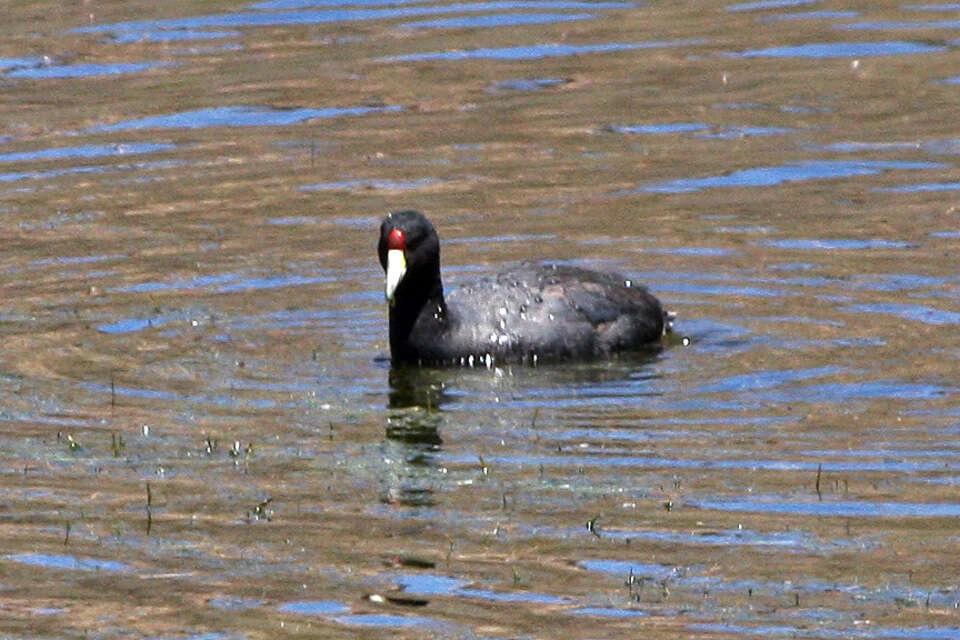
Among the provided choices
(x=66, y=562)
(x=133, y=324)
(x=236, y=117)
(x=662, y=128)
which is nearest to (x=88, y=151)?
(x=236, y=117)

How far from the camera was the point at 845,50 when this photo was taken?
2041cm

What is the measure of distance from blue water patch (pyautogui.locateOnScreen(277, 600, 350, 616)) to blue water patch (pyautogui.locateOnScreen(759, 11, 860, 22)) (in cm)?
1423

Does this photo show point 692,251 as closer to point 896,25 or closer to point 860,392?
point 860,392

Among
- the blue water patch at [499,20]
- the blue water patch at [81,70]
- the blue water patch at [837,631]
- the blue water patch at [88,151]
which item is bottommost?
the blue water patch at [837,631]

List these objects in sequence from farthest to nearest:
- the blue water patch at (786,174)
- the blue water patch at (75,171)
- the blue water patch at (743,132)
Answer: the blue water patch at (743,132) < the blue water patch at (75,171) < the blue water patch at (786,174)

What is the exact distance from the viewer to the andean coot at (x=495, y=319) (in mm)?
12680

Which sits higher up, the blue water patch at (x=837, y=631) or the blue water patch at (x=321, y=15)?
the blue water patch at (x=321, y=15)

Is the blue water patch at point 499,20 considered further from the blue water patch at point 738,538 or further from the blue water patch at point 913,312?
the blue water patch at point 738,538

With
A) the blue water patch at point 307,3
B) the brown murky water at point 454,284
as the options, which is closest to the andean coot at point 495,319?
the brown murky water at point 454,284

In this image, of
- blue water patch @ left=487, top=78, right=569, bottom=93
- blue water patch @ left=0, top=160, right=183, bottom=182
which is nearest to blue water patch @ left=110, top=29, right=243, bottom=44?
blue water patch @ left=487, top=78, right=569, bottom=93

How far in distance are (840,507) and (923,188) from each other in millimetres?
6824

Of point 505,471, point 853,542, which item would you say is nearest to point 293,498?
point 505,471

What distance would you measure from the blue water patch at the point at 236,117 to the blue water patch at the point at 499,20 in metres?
2.81

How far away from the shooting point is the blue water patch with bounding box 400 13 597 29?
2206cm
